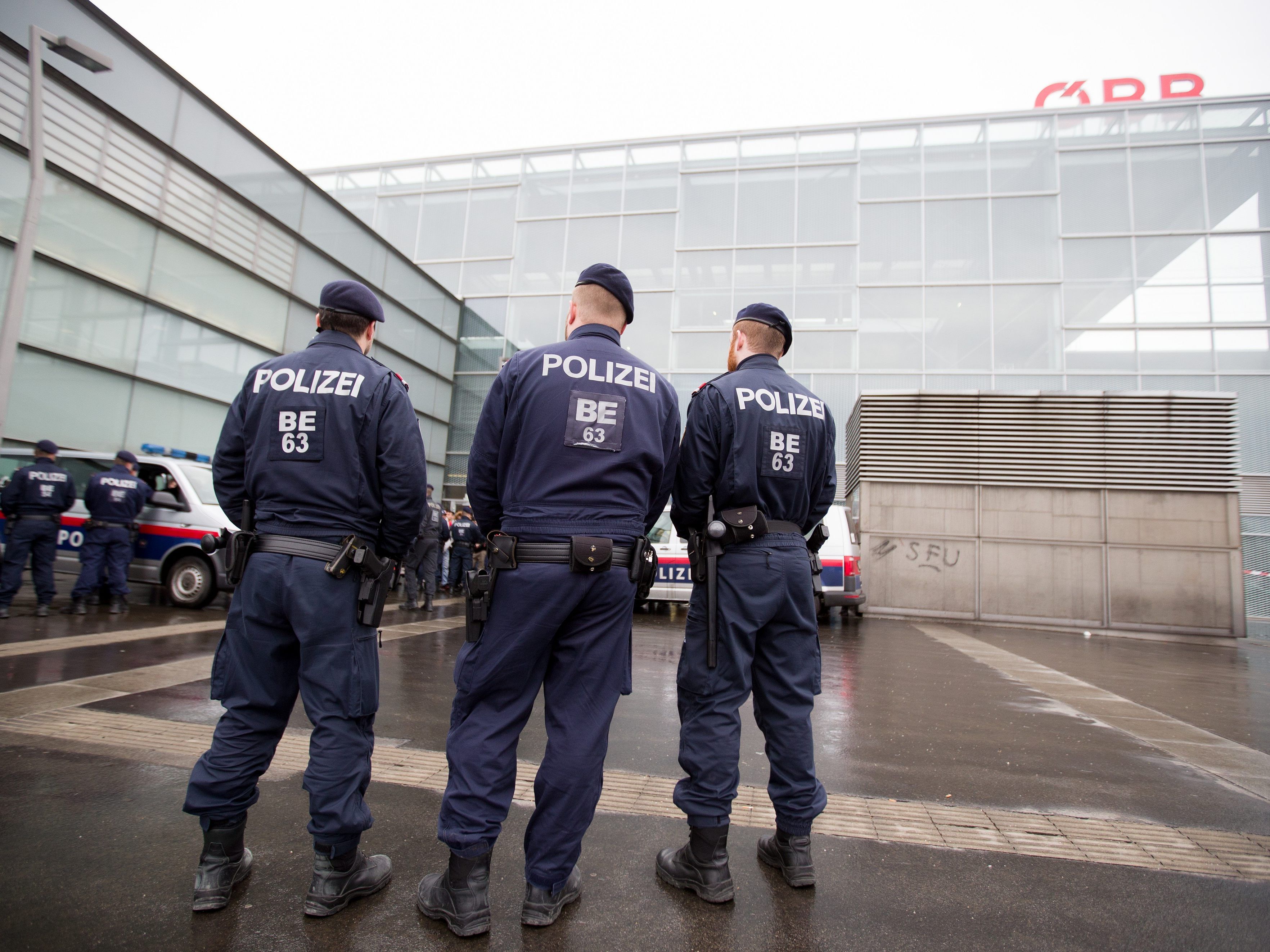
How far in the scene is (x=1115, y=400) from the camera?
13.5 meters

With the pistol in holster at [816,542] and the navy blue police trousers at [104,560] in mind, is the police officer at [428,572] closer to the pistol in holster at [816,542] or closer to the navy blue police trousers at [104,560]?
the navy blue police trousers at [104,560]

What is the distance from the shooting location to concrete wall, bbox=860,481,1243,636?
12984 millimetres

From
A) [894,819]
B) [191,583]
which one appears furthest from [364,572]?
[191,583]

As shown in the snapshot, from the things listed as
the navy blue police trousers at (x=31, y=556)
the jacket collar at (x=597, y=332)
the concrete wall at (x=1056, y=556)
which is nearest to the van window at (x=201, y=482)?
the navy blue police trousers at (x=31, y=556)

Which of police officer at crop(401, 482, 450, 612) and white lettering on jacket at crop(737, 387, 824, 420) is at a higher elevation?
white lettering on jacket at crop(737, 387, 824, 420)

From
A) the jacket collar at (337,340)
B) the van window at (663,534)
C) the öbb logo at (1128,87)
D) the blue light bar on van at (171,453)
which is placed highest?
the öbb logo at (1128,87)

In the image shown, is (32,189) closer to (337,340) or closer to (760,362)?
(337,340)

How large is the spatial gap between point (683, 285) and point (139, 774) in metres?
17.2

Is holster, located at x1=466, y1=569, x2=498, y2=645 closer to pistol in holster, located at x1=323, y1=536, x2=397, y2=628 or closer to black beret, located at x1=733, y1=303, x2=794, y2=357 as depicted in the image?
pistol in holster, located at x1=323, y1=536, x2=397, y2=628

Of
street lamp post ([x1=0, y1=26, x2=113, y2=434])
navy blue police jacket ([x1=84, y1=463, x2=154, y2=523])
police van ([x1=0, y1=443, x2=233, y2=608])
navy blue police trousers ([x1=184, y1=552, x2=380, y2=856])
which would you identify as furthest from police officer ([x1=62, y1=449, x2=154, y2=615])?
navy blue police trousers ([x1=184, y1=552, x2=380, y2=856])

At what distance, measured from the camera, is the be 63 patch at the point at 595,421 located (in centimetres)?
231

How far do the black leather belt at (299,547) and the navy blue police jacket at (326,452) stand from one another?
23 mm

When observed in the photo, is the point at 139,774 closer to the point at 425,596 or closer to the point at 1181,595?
the point at 425,596

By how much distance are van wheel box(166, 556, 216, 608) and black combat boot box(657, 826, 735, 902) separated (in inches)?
A: 319
